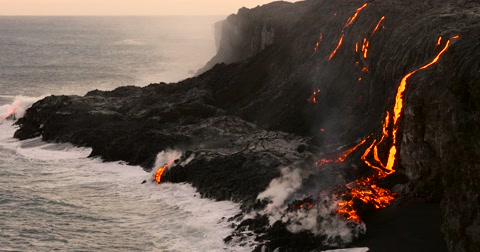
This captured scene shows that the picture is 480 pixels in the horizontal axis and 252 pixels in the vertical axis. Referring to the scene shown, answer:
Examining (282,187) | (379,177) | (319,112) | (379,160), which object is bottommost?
(282,187)

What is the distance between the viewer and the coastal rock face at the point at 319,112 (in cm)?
2562

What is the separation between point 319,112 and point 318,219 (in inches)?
712

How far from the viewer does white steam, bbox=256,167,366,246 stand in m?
28.0

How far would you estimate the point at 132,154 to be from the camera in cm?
4759

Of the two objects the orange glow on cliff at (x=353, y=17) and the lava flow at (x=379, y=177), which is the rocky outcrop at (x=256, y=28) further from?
the lava flow at (x=379, y=177)

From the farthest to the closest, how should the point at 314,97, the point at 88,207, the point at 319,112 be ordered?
the point at 314,97 → the point at 319,112 → the point at 88,207

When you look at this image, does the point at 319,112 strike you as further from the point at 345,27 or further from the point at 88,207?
the point at 88,207

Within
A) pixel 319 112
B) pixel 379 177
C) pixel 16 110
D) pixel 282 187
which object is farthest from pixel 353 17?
pixel 16 110

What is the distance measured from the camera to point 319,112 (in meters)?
46.4

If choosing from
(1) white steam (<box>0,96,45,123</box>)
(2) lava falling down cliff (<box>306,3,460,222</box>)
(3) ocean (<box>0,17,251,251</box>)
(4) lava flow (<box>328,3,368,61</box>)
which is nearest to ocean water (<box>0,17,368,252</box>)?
(3) ocean (<box>0,17,251,251</box>)

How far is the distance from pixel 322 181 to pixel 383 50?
10.8 m

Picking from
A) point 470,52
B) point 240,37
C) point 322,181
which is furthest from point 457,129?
point 240,37

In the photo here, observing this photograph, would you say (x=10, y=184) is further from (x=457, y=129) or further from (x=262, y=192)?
(x=457, y=129)

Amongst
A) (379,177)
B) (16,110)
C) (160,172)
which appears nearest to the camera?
(379,177)
